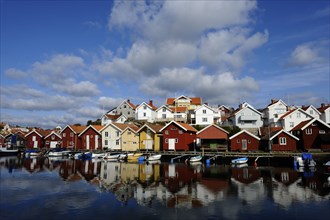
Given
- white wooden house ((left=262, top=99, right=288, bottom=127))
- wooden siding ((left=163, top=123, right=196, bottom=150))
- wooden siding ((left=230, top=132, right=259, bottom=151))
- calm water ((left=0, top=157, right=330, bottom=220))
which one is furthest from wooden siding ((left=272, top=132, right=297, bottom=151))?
white wooden house ((left=262, top=99, right=288, bottom=127))

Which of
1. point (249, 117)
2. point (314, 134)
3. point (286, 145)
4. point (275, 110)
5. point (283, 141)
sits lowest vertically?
point (286, 145)

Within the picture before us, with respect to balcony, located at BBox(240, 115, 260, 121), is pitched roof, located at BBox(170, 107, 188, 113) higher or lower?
higher

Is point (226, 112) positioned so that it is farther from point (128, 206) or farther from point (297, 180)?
point (128, 206)

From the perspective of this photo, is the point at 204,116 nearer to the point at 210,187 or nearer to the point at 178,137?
the point at 178,137

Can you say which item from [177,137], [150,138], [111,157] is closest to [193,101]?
[150,138]

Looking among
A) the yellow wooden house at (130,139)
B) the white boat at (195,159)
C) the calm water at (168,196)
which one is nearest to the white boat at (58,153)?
the yellow wooden house at (130,139)

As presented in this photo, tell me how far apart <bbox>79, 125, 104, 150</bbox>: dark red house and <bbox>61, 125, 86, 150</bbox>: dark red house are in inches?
72.7

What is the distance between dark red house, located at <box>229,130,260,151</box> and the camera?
4569cm

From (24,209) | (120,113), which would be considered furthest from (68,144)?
(24,209)

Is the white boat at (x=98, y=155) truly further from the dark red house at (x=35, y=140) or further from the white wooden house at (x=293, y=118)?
the white wooden house at (x=293, y=118)

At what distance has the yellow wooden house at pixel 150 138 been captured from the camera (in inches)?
2116

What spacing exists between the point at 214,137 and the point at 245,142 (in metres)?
5.55

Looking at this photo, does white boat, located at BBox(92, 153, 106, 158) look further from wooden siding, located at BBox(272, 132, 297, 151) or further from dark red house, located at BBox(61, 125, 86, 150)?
wooden siding, located at BBox(272, 132, 297, 151)

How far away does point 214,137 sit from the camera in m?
48.0
